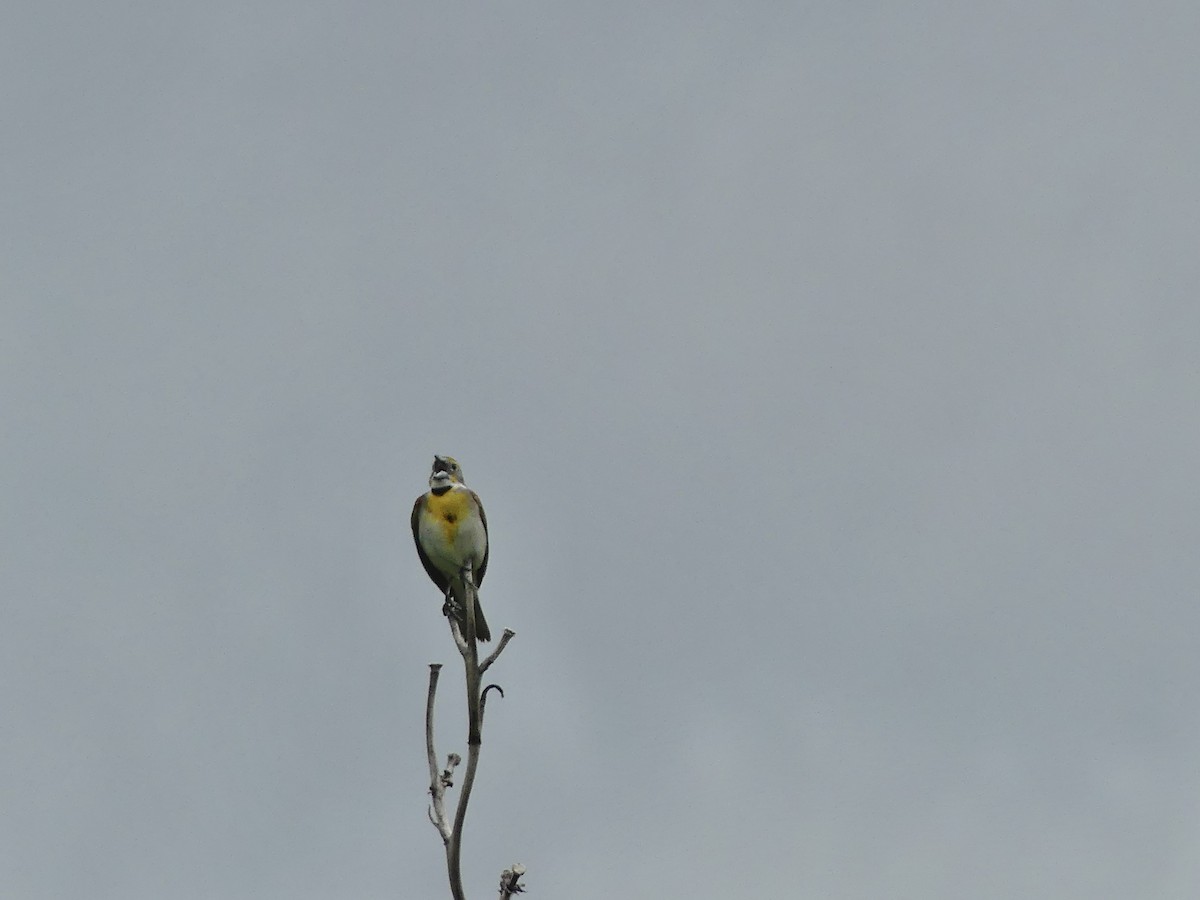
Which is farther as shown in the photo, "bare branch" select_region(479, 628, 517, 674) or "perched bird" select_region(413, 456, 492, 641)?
"perched bird" select_region(413, 456, 492, 641)

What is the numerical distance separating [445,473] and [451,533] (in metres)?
0.82

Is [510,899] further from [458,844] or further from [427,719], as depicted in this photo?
[427,719]

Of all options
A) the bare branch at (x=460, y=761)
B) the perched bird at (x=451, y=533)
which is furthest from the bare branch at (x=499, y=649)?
the perched bird at (x=451, y=533)

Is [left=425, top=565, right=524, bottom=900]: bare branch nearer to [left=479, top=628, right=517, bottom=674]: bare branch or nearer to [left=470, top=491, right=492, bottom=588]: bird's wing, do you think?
[left=479, top=628, right=517, bottom=674]: bare branch

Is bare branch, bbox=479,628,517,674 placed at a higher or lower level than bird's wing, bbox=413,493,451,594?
lower

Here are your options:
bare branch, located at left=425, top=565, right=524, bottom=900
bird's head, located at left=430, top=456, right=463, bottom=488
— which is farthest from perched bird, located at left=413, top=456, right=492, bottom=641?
bare branch, located at left=425, top=565, right=524, bottom=900

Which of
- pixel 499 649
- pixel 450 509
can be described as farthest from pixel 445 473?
pixel 499 649

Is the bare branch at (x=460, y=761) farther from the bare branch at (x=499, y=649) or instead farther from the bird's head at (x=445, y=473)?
the bird's head at (x=445, y=473)

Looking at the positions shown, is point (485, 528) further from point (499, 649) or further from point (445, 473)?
point (499, 649)

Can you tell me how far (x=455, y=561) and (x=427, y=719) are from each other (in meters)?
5.95

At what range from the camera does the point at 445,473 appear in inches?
586

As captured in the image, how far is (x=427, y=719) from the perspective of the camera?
8.38 meters

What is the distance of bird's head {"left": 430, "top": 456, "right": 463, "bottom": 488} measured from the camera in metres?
14.8

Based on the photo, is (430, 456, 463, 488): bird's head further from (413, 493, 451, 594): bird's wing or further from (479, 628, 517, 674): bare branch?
(479, 628, 517, 674): bare branch
